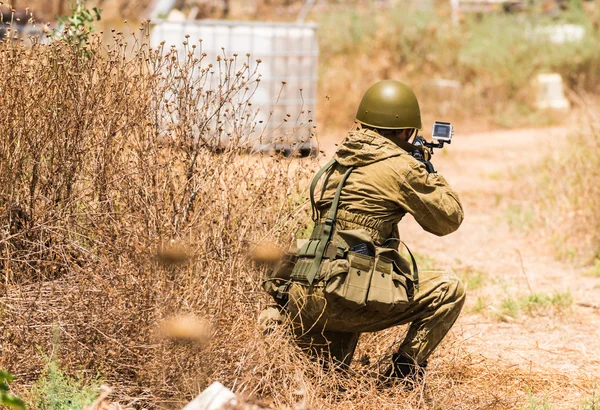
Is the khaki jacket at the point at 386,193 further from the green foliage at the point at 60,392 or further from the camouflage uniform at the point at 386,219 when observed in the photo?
the green foliage at the point at 60,392

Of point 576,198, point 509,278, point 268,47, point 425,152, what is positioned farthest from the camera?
point 268,47

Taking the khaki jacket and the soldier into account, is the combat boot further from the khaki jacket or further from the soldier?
the khaki jacket

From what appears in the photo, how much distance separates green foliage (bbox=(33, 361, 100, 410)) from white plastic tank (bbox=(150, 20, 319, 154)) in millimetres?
6231

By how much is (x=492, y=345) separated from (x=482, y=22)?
39.2 ft

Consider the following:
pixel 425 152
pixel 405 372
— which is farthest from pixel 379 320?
pixel 425 152

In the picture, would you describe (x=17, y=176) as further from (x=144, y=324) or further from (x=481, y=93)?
(x=481, y=93)

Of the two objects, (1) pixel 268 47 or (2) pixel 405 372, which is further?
(1) pixel 268 47

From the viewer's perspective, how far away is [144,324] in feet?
12.9

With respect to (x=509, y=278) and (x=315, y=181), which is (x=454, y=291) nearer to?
(x=315, y=181)

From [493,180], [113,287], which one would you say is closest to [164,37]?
[493,180]

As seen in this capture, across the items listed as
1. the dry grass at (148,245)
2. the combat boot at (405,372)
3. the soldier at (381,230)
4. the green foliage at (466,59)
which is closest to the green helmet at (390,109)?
the soldier at (381,230)

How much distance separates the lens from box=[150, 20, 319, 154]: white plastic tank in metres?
10.1

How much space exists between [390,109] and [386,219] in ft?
1.73

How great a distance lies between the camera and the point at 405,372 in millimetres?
4348
